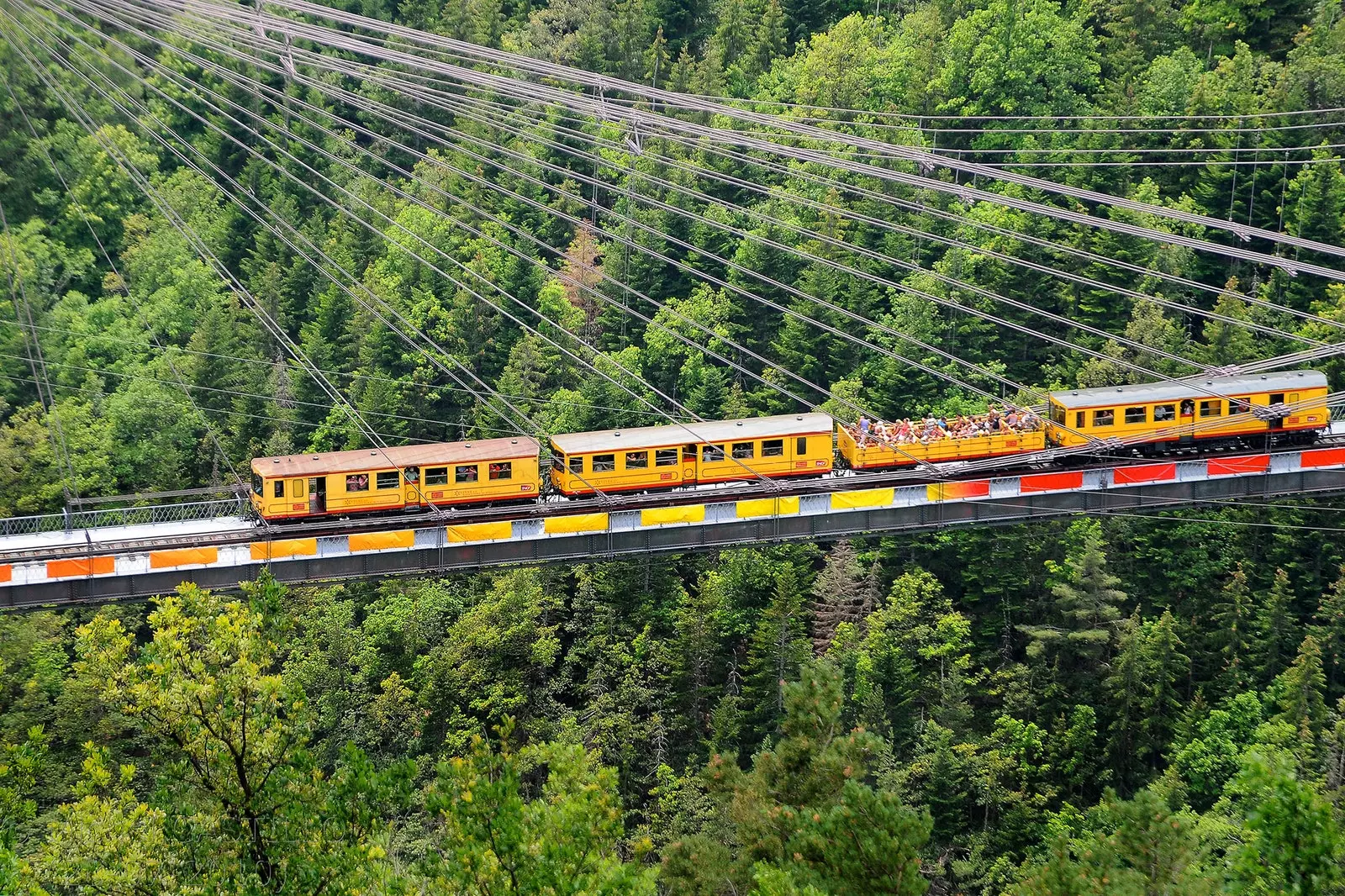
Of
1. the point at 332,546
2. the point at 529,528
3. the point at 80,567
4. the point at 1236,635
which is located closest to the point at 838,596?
the point at 1236,635

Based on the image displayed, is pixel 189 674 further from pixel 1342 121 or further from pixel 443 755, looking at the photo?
pixel 1342 121

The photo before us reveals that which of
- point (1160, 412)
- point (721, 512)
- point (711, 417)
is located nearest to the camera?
point (721, 512)

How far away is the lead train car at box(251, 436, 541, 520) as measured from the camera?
35156 mm

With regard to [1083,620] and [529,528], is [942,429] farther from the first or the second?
[529,528]

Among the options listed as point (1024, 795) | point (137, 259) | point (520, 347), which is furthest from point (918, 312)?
point (137, 259)

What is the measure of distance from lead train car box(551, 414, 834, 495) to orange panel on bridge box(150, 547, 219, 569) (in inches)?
321

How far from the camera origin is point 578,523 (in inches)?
1425

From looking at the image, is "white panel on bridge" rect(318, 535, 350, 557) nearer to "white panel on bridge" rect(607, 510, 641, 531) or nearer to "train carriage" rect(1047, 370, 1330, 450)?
"white panel on bridge" rect(607, 510, 641, 531)

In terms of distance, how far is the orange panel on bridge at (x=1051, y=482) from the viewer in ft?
124

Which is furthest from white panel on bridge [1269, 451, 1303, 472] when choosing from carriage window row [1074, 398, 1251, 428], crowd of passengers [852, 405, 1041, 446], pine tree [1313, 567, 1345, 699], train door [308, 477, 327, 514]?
train door [308, 477, 327, 514]

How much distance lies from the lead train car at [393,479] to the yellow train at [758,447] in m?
0.03

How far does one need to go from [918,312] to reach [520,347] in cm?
1456

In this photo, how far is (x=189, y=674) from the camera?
2144 centimetres

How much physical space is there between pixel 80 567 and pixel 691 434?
45.8 ft
